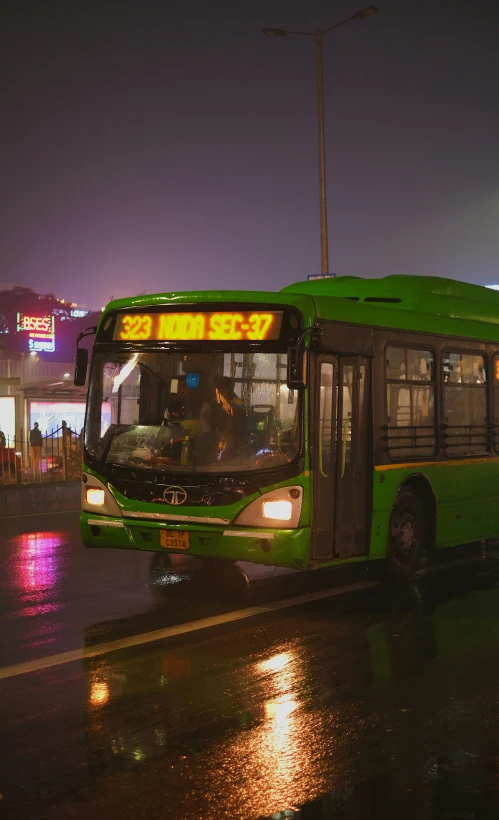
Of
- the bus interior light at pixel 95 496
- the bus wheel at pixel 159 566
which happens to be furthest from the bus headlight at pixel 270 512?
the bus wheel at pixel 159 566

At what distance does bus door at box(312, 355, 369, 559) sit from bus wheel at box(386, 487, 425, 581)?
70 cm

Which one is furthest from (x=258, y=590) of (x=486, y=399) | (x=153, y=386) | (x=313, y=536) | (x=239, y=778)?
(x=239, y=778)

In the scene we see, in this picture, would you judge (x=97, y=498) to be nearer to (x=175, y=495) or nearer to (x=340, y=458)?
(x=175, y=495)

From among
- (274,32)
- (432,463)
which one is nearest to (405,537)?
(432,463)

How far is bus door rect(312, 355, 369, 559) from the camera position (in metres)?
9.75

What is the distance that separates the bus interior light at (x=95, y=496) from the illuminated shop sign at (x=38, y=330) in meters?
50.4

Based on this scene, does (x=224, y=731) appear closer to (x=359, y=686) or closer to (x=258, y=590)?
(x=359, y=686)

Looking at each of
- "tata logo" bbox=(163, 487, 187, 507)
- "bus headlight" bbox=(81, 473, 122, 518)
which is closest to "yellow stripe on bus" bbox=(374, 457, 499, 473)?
"tata logo" bbox=(163, 487, 187, 507)

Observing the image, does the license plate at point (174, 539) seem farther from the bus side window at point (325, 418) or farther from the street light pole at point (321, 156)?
the street light pole at point (321, 156)

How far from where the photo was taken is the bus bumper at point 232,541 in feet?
30.5

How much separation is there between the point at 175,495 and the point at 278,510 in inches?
39.7

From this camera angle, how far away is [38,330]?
198ft

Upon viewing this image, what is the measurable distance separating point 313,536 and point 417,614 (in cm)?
120

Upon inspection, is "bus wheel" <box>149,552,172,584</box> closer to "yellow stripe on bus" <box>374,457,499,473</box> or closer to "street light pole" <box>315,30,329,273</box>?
"yellow stripe on bus" <box>374,457,499,473</box>
